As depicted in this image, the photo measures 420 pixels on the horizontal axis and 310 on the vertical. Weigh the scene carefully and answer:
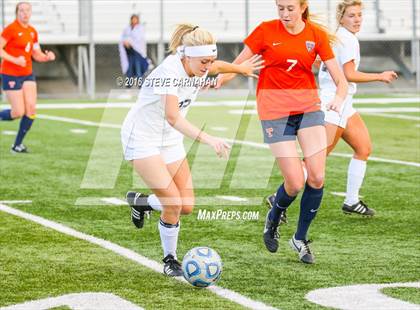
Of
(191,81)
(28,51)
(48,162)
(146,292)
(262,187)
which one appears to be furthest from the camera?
(28,51)

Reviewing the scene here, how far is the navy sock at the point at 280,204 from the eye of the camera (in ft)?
27.2

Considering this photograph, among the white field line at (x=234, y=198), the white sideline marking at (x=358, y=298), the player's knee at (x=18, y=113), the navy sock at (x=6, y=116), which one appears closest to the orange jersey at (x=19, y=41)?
the player's knee at (x=18, y=113)

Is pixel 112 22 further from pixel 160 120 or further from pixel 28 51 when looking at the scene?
pixel 160 120

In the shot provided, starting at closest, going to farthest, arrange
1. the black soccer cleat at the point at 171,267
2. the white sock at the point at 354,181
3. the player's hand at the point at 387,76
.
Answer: the black soccer cleat at the point at 171,267 → the player's hand at the point at 387,76 → the white sock at the point at 354,181

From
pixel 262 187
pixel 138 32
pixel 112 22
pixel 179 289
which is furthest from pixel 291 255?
pixel 112 22

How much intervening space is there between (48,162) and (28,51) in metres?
2.16

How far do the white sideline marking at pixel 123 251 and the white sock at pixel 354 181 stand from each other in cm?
260

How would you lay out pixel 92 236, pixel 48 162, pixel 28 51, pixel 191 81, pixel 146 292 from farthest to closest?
pixel 28 51 → pixel 48 162 → pixel 92 236 → pixel 191 81 → pixel 146 292

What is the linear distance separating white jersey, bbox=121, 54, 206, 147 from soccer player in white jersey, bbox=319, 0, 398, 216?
85.8 inches

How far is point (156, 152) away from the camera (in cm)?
749

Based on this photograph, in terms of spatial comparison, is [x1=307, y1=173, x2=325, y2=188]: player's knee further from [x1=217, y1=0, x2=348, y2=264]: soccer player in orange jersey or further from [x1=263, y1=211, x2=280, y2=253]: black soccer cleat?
[x1=263, y1=211, x2=280, y2=253]: black soccer cleat

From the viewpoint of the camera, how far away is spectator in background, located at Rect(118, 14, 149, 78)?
28047 millimetres

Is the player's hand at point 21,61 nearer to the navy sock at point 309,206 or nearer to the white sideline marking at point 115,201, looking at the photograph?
the white sideline marking at point 115,201

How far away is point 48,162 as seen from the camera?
14.4 meters
